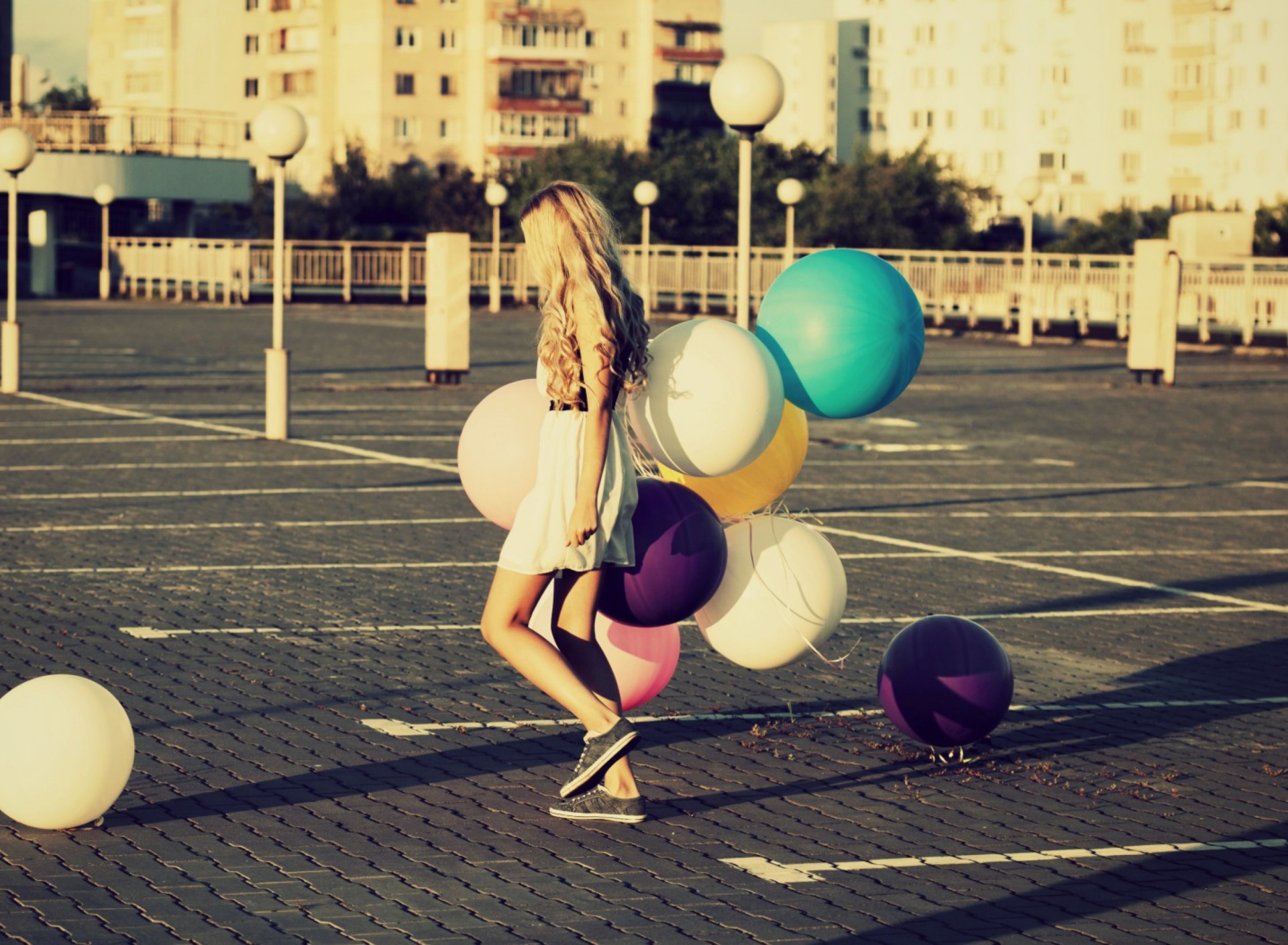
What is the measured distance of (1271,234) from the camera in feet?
244

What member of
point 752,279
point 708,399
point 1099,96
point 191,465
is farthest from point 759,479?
point 1099,96

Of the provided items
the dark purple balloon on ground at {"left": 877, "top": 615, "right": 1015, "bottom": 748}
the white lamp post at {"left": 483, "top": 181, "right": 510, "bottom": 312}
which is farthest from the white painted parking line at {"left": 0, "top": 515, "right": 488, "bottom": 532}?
the white lamp post at {"left": 483, "top": 181, "right": 510, "bottom": 312}

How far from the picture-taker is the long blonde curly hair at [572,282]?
6.73 metres

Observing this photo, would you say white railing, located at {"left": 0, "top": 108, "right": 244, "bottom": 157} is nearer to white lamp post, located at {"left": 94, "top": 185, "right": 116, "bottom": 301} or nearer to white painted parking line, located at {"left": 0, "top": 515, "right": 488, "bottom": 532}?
white lamp post, located at {"left": 94, "top": 185, "right": 116, "bottom": 301}

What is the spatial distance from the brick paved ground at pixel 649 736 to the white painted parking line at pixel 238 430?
311 mm

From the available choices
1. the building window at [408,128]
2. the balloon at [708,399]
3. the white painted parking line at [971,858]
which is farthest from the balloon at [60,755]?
the building window at [408,128]

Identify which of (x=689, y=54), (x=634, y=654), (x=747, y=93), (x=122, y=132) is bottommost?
(x=634, y=654)

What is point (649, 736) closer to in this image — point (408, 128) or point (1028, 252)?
point (1028, 252)

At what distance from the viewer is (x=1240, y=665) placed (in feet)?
33.4

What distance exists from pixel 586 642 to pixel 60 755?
5.97ft

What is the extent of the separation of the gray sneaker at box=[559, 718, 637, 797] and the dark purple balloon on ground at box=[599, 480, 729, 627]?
0.51m

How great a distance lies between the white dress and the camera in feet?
22.6

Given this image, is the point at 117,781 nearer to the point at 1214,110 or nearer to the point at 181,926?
the point at 181,926

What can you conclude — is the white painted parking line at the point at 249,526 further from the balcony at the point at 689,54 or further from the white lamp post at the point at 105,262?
the balcony at the point at 689,54
